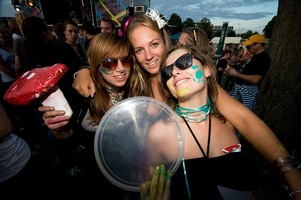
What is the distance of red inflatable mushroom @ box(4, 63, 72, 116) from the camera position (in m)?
1.06

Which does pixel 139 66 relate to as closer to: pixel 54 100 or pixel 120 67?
pixel 120 67

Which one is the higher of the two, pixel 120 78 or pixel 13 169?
pixel 120 78

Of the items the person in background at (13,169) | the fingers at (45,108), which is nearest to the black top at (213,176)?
the fingers at (45,108)

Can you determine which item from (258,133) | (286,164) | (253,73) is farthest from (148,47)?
(253,73)

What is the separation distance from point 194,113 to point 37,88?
1.19 metres

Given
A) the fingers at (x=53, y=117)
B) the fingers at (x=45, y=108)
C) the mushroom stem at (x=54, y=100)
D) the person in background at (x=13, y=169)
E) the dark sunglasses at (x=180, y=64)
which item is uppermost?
the dark sunglasses at (x=180, y=64)

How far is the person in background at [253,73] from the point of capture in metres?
3.67

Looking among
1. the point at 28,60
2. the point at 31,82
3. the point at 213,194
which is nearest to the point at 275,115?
the point at 213,194

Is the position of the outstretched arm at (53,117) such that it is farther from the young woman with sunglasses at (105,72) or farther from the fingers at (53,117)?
the young woman with sunglasses at (105,72)

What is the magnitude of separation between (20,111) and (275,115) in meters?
6.22

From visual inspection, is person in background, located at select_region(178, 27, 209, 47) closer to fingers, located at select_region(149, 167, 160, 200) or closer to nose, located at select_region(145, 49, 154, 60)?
nose, located at select_region(145, 49, 154, 60)

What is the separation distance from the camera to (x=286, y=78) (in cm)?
345

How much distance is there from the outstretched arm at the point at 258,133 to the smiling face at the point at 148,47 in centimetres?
79

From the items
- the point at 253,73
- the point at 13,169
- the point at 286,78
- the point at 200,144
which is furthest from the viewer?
the point at 253,73
